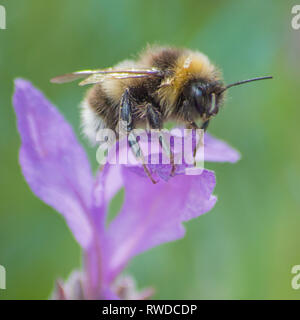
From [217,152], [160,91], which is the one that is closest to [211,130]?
[217,152]

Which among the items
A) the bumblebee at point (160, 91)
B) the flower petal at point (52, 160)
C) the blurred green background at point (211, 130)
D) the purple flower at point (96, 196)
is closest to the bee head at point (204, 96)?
the bumblebee at point (160, 91)

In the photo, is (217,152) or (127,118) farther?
(217,152)

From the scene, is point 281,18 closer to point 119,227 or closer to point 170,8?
point 170,8

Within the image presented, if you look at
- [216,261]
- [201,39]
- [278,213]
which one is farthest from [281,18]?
[216,261]

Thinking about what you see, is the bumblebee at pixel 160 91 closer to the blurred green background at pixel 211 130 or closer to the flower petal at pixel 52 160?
the flower petal at pixel 52 160

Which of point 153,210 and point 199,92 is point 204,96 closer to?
point 199,92

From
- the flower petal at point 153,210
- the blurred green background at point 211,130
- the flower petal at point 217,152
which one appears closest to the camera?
the flower petal at point 153,210

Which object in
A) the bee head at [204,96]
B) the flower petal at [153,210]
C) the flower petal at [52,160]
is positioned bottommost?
the flower petal at [153,210]
